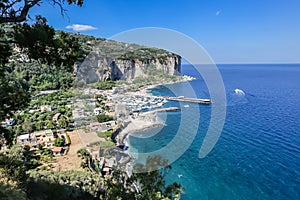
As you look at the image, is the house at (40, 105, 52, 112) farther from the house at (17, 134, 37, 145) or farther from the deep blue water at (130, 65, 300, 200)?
the deep blue water at (130, 65, 300, 200)

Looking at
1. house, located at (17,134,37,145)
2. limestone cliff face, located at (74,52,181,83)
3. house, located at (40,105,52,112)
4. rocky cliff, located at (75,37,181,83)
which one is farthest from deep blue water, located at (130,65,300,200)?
limestone cliff face, located at (74,52,181,83)

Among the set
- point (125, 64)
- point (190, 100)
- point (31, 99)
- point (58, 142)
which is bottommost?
point (190, 100)

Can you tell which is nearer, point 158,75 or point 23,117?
point 23,117

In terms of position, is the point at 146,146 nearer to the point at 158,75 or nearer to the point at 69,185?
the point at 69,185

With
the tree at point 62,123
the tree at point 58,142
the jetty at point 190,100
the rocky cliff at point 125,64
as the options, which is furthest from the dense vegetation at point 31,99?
the jetty at point 190,100

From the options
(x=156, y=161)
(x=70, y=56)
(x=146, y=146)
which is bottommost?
(x=146, y=146)

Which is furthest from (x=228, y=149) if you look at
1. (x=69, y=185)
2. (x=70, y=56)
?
(x=70, y=56)

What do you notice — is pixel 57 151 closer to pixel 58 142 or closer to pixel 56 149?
pixel 56 149

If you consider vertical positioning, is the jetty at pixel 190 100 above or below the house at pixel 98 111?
below

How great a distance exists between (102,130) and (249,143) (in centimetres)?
1193

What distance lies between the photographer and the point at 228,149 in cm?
1600

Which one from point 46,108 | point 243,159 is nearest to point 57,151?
point 243,159

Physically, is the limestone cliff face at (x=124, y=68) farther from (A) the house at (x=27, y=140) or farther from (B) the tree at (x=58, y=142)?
(B) the tree at (x=58, y=142)

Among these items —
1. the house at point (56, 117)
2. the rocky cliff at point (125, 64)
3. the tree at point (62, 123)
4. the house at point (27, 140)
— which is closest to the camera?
the house at point (27, 140)
